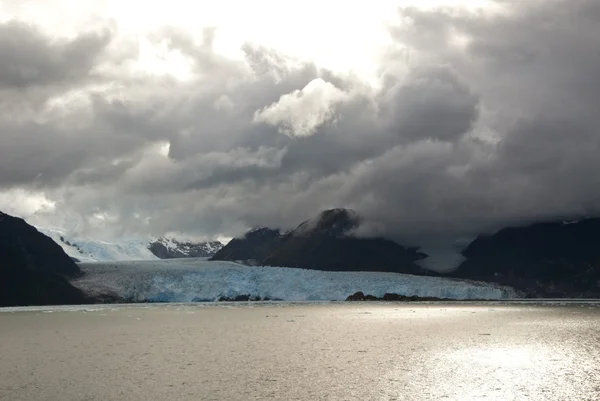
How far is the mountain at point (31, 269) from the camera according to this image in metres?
152

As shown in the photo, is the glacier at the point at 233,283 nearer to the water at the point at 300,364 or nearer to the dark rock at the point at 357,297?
the dark rock at the point at 357,297

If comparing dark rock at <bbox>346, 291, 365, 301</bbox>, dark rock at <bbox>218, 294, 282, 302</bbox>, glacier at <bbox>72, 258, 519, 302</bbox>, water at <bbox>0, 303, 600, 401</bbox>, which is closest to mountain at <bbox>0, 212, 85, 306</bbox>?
glacier at <bbox>72, 258, 519, 302</bbox>

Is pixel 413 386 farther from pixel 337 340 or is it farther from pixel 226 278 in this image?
pixel 226 278

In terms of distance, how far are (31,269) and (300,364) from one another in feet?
447

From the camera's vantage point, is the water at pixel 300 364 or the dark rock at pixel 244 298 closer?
the water at pixel 300 364

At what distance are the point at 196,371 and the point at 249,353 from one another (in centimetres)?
1190

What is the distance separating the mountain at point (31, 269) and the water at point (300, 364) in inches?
3207

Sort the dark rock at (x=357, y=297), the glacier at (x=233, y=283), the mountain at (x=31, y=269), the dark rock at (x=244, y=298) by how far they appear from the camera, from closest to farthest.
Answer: the glacier at (x=233, y=283), the mountain at (x=31, y=269), the dark rock at (x=244, y=298), the dark rock at (x=357, y=297)

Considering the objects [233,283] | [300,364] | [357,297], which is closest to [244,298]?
[233,283]

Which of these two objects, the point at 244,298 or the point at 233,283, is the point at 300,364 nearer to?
the point at 233,283

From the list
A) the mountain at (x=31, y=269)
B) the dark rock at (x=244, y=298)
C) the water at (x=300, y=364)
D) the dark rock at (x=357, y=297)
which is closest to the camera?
the water at (x=300, y=364)

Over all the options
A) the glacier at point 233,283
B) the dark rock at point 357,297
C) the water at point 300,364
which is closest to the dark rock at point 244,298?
the glacier at point 233,283

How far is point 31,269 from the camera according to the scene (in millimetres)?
162375

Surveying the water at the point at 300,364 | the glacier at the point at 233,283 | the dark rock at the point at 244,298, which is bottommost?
the water at the point at 300,364
